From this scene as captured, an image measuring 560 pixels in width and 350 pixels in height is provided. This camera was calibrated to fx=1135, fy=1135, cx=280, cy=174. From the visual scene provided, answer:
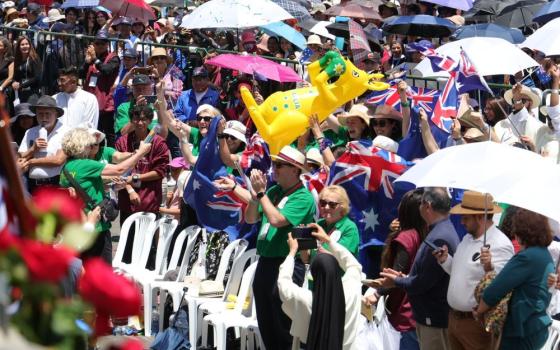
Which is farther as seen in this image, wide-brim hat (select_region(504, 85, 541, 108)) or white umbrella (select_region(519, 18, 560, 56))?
white umbrella (select_region(519, 18, 560, 56))

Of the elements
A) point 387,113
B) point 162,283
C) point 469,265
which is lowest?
point 162,283

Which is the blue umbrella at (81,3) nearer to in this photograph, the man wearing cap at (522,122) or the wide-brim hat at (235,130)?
the wide-brim hat at (235,130)

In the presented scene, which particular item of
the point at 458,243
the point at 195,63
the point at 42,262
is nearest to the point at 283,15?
the point at 195,63

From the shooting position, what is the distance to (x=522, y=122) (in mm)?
9414

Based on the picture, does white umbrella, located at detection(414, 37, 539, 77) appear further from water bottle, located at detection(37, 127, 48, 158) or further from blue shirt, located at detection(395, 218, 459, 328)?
water bottle, located at detection(37, 127, 48, 158)

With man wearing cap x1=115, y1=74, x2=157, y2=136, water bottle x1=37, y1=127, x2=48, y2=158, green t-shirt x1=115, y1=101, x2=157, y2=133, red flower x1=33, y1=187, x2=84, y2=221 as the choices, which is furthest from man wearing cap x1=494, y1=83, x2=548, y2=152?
red flower x1=33, y1=187, x2=84, y2=221

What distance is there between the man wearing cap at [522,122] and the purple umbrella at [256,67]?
2.50 metres

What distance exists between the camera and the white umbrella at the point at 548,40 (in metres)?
10.3

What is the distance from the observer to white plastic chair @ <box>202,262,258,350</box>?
Result: 314 inches

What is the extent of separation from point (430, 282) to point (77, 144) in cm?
372

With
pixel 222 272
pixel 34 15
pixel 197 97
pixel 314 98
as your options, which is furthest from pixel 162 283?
pixel 34 15

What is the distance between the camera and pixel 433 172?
6293mm

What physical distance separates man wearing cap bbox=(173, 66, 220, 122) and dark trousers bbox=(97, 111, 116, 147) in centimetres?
202

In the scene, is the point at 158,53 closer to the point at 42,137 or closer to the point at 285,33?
the point at 285,33
